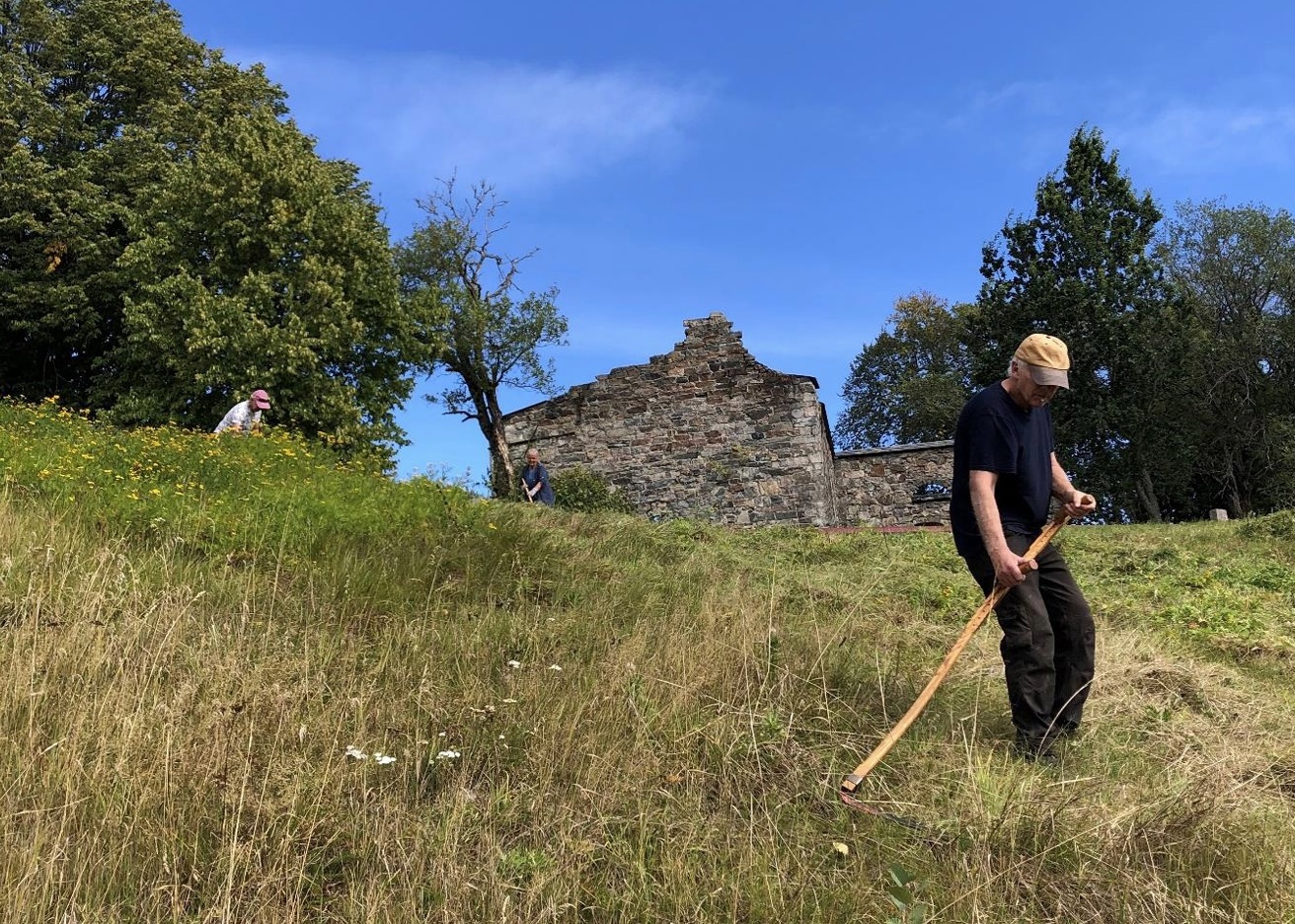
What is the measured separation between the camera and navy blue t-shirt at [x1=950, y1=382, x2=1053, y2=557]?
3.79m

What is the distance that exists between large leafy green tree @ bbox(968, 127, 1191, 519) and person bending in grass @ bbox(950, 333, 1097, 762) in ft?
86.2

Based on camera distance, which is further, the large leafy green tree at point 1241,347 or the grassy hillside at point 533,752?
the large leafy green tree at point 1241,347

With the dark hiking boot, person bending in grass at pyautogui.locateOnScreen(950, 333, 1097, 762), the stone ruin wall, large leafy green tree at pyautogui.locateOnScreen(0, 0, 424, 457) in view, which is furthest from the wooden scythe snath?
large leafy green tree at pyautogui.locateOnScreen(0, 0, 424, 457)

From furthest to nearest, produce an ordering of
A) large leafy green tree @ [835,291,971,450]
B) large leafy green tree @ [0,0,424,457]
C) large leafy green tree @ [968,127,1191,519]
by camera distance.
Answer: large leafy green tree @ [835,291,971,450], large leafy green tree @ [968,127,1191,519], large leafy green tree @ [0,0,424,457]

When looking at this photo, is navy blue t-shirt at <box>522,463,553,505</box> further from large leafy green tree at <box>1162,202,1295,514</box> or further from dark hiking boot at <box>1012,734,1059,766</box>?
large leafy green tree at <box>1162,202,1295,514</box>

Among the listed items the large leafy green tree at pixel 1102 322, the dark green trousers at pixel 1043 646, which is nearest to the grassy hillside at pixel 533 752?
the dark green trousers at pixel 1043 646

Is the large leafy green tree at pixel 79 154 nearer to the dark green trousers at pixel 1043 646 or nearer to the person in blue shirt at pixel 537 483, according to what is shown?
the person in blue shirt at pixel 537 483

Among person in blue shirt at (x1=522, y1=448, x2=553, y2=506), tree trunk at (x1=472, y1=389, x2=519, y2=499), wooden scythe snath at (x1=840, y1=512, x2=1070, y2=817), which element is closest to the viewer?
wooden scythe snath at (x1=840, y1=512, x2=1070, y2=817)

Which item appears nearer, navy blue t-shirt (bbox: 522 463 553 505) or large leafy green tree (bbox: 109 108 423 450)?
navy blue t-shirt (bbox: 522 463 553 505)

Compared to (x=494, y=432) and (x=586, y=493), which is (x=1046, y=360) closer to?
(x=586, y=493)

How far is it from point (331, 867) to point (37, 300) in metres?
22.9

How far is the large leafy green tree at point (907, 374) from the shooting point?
36.6 metres

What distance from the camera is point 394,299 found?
2205 cm

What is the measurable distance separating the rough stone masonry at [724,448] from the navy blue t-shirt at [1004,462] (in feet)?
48.6
